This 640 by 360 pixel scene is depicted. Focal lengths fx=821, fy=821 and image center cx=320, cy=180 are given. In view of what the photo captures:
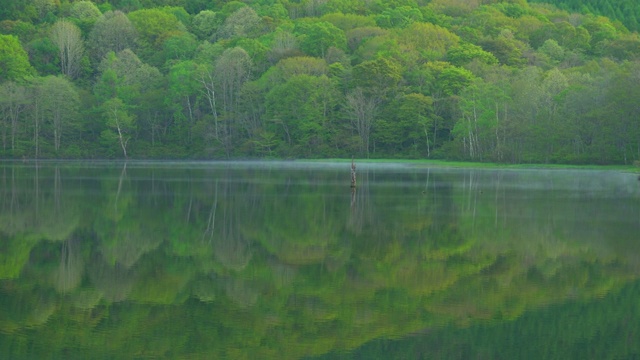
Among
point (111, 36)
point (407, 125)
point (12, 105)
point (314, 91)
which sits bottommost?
point (407, 125)

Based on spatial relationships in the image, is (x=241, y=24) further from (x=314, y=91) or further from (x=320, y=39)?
(x=314, y=91)

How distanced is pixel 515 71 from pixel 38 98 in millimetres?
61886

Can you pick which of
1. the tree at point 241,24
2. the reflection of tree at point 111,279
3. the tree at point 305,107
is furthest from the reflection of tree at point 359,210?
the tree at point 241,24

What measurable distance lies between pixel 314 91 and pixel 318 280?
281 ft

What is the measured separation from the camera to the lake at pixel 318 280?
44.7ft

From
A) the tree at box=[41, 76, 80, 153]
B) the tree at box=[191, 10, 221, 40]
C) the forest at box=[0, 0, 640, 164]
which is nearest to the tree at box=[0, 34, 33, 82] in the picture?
the forest at box=[0, 0, 640, 164]

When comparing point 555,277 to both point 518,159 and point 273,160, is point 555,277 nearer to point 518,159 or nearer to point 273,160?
point 518,159

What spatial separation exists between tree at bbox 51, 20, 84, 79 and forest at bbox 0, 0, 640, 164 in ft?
1.10

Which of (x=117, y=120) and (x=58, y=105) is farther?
(x=117, y=120)

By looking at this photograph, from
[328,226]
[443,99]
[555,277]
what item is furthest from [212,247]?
[443,99]

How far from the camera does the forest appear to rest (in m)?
85.9

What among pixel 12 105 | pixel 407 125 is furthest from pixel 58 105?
pixel 407 125

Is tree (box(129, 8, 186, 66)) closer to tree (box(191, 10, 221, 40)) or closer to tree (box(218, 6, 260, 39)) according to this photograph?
tree (box(191, 10, 221, 40))

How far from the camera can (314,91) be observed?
103 m
